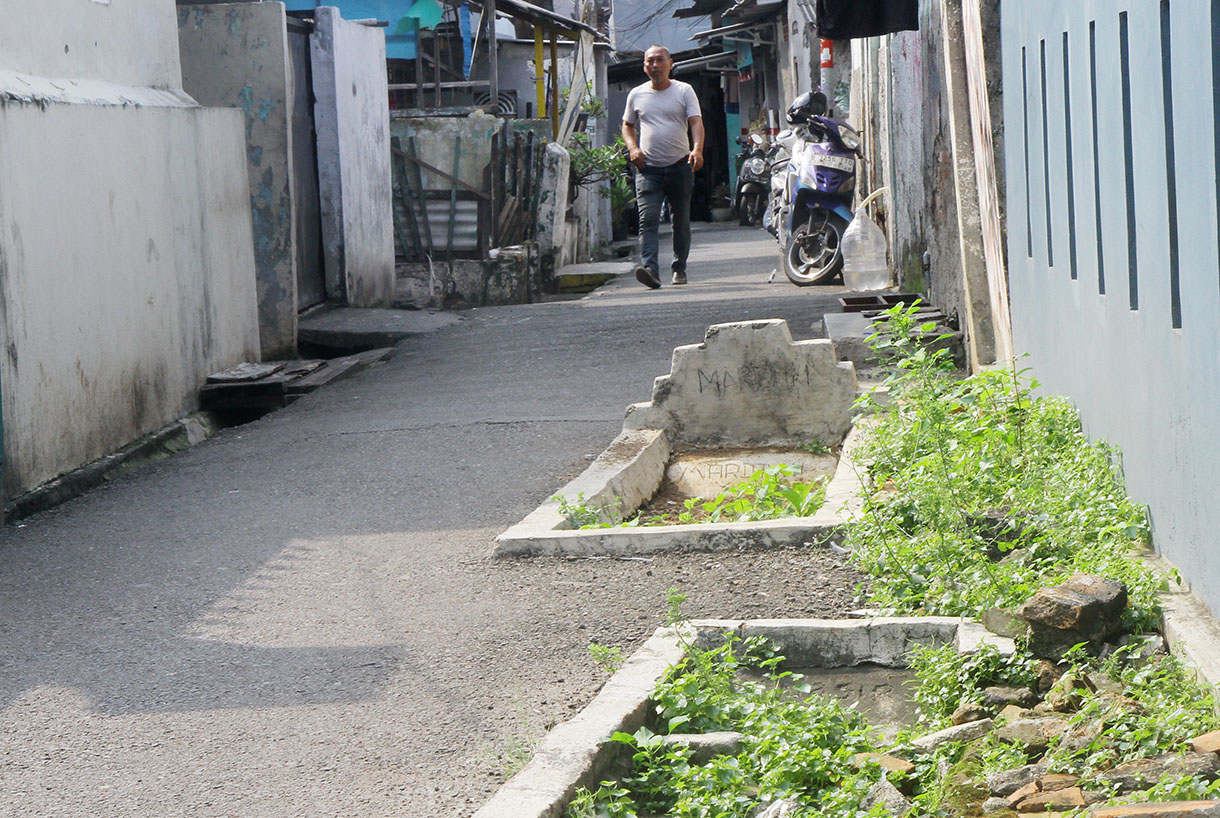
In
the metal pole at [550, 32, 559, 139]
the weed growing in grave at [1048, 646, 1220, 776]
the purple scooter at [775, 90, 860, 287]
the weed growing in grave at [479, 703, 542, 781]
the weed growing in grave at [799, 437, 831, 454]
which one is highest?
the metal pole at [550, 32, 559, 139]

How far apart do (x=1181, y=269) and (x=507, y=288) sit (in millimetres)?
11085

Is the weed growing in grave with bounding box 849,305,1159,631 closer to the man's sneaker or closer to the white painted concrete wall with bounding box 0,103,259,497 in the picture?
the white painted concrete wall with bounding box 0,103,259,497

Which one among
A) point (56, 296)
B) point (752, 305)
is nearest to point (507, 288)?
point (752, 305)

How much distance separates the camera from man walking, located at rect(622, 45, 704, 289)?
11.9 meters

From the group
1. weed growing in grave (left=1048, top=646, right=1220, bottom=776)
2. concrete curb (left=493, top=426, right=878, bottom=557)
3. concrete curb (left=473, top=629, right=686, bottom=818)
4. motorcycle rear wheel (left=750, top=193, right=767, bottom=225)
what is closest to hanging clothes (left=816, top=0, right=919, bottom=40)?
concrete curb (left=493, top=426, right=878, bottom=557)

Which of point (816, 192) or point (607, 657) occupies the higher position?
point (816, 192)

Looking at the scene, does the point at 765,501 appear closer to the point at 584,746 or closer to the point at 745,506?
the point at 745,506

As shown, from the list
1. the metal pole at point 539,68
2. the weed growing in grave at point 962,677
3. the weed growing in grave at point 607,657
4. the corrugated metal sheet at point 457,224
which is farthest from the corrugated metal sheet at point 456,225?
the weed growing in grave at point 962,677

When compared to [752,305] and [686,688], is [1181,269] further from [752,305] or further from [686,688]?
[752,305]

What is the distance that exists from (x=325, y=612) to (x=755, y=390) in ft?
9.80

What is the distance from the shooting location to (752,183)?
83.0 feet

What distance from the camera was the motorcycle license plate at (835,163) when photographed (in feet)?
38.1

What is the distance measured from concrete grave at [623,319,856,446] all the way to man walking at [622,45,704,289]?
17.1 feet

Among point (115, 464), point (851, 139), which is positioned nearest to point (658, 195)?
point (851, 139)
